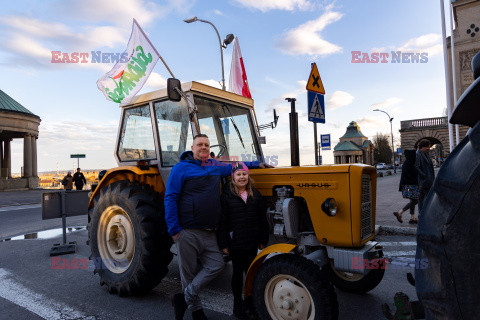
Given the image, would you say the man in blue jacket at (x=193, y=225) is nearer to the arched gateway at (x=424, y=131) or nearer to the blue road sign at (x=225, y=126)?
the blue road sign at (x=225, y=126)

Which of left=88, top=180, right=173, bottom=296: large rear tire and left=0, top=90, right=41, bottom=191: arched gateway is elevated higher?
left=0, top=90, right=41, bottom=191: arched gateway

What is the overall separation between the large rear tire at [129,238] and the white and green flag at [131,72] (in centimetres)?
129

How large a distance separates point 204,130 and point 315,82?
12.1ft

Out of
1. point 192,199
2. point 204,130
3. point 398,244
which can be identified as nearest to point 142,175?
point 204,130

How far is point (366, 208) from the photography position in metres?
3.11

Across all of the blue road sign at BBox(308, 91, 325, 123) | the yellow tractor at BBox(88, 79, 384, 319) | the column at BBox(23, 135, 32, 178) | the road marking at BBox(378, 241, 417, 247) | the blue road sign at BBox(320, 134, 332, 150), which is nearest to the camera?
the yellow tractor at BBox(88, 79, 384, 319)

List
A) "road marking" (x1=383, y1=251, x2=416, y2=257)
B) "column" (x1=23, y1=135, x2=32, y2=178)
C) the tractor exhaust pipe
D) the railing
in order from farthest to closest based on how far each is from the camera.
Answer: the railing < "column" (x1=23, y1=135, x2=32, y2=178) < the tractor exhaust pipe < "road marking" (x1=383, y1=251, x2=416, y2=257)

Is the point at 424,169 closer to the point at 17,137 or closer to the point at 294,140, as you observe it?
the point at 294,140

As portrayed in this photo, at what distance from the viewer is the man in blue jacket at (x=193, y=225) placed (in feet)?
10.1

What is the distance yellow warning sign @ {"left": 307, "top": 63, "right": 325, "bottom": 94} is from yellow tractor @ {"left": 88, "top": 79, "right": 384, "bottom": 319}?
2538 millimetres

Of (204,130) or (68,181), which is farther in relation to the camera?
(68,181)

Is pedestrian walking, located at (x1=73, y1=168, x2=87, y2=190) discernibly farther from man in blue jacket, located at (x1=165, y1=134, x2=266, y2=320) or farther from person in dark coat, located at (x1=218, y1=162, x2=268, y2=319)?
person in dark coat, located at (x1=218, y1=162, x2=268, y2=319)

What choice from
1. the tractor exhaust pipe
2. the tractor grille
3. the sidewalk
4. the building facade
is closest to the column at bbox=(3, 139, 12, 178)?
the sidewalk

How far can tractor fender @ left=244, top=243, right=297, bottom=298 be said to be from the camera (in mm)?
2791
